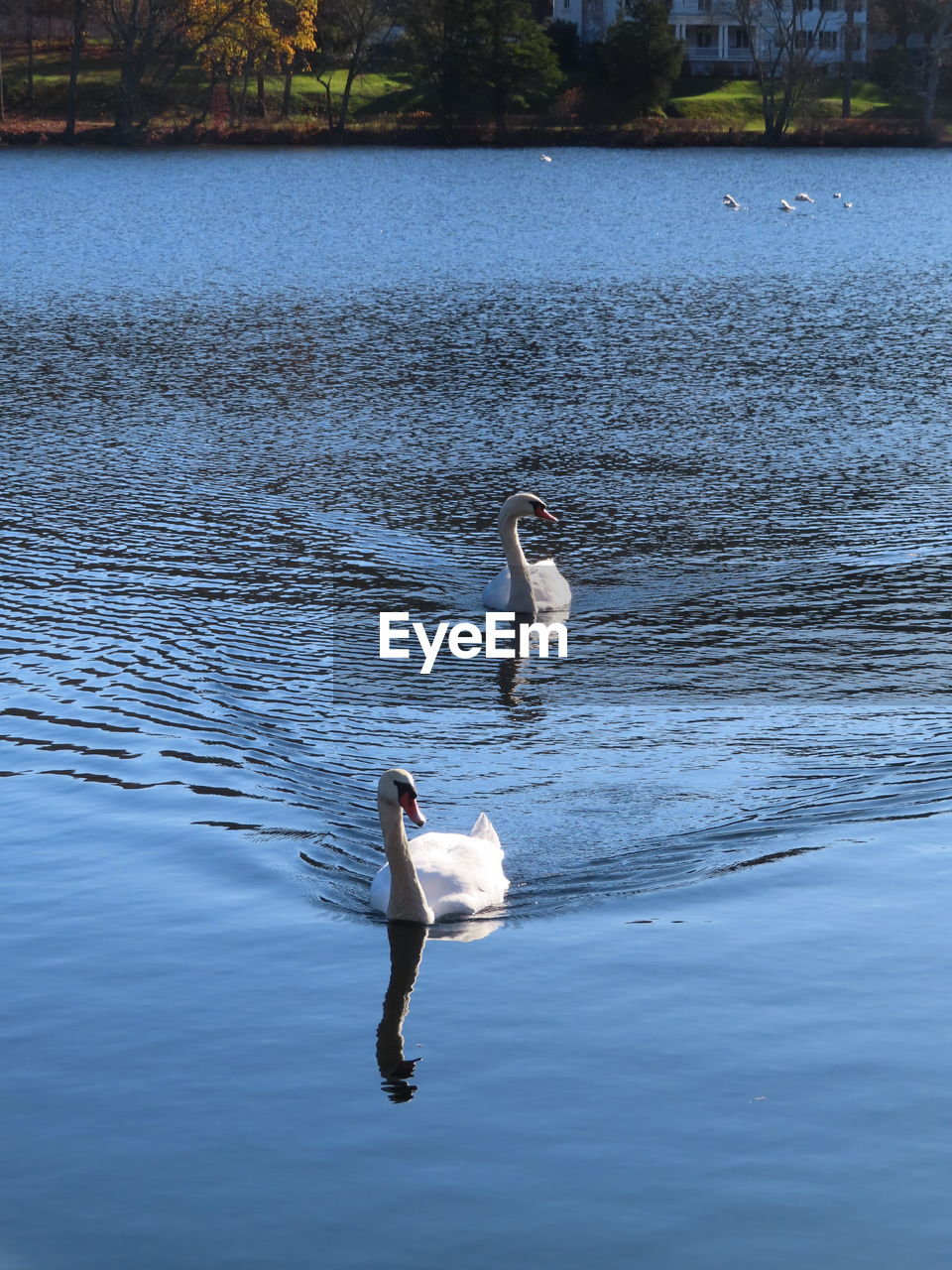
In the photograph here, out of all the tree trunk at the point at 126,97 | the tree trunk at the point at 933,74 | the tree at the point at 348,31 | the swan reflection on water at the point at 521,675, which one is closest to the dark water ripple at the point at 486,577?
the swan reflection on water at the point at 521,675

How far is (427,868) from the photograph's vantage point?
1298 centimetres

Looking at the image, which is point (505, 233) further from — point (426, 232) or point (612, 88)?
point (612, 88)

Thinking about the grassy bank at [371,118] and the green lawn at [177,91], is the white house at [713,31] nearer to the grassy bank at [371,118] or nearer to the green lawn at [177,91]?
the grassy bank at [371,118]

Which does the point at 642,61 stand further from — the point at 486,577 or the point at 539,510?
the point at 539,510

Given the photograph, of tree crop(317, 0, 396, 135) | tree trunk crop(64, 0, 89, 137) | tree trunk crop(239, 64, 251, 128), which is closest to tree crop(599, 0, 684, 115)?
tree crop(317, 0, 396, 135)

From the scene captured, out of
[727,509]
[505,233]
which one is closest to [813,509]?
[727,509]

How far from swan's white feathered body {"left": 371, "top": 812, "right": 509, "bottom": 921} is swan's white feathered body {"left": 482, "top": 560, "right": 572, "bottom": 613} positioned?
7264 mm

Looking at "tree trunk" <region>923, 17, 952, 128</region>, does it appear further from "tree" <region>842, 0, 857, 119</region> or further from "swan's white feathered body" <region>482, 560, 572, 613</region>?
"swan's white feathered body" <region>482, 560, 572, 613</region>

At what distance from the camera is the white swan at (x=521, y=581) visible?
800 inches

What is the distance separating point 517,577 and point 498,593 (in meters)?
0.51

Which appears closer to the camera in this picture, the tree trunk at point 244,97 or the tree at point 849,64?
the tree trunk at point 244,97

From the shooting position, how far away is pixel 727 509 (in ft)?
84.8

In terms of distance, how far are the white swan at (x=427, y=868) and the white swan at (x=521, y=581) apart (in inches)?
280

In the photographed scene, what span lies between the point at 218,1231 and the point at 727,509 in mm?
18112
